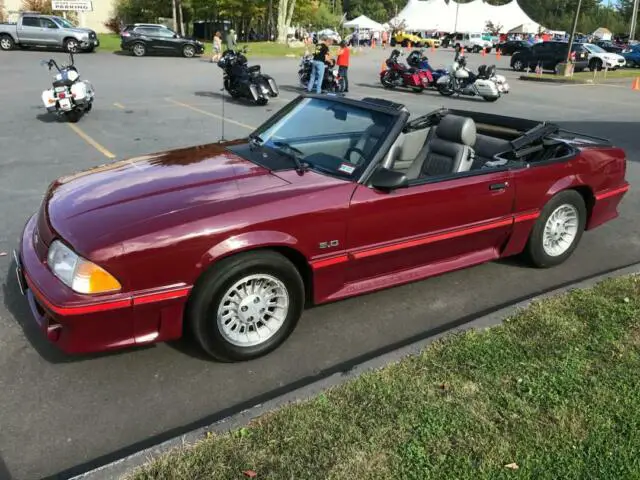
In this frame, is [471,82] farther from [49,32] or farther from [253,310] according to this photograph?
[49,32]

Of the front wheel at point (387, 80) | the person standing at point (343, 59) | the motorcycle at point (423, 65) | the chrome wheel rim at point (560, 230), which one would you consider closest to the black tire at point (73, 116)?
the person standing at point (343, 59)

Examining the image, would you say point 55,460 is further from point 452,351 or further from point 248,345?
point 452,351

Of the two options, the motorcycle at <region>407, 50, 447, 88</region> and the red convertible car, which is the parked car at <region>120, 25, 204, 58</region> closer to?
the motorcycle at <region>407, 50, 447, 88</region>

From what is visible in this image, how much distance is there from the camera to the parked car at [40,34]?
26828mm

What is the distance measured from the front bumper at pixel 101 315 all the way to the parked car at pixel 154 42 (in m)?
28.1

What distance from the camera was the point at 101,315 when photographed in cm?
292

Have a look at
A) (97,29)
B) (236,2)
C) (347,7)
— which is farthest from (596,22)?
(97,29)

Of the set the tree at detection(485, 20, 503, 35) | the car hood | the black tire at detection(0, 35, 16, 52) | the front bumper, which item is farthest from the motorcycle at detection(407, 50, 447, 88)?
the tree at detection(485, 20, 503, 35)

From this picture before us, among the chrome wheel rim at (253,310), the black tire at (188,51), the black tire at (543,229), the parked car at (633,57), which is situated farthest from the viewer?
the parked car at (633,57)

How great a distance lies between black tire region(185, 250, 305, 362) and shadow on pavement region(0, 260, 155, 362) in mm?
388

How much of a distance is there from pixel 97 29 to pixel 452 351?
57.6 metres

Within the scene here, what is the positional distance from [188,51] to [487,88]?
17873 mm

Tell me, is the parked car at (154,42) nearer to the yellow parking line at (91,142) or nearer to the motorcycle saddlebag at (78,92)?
the motorcycle saddlebag at (78,92)

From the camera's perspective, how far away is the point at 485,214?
13.9 ft
